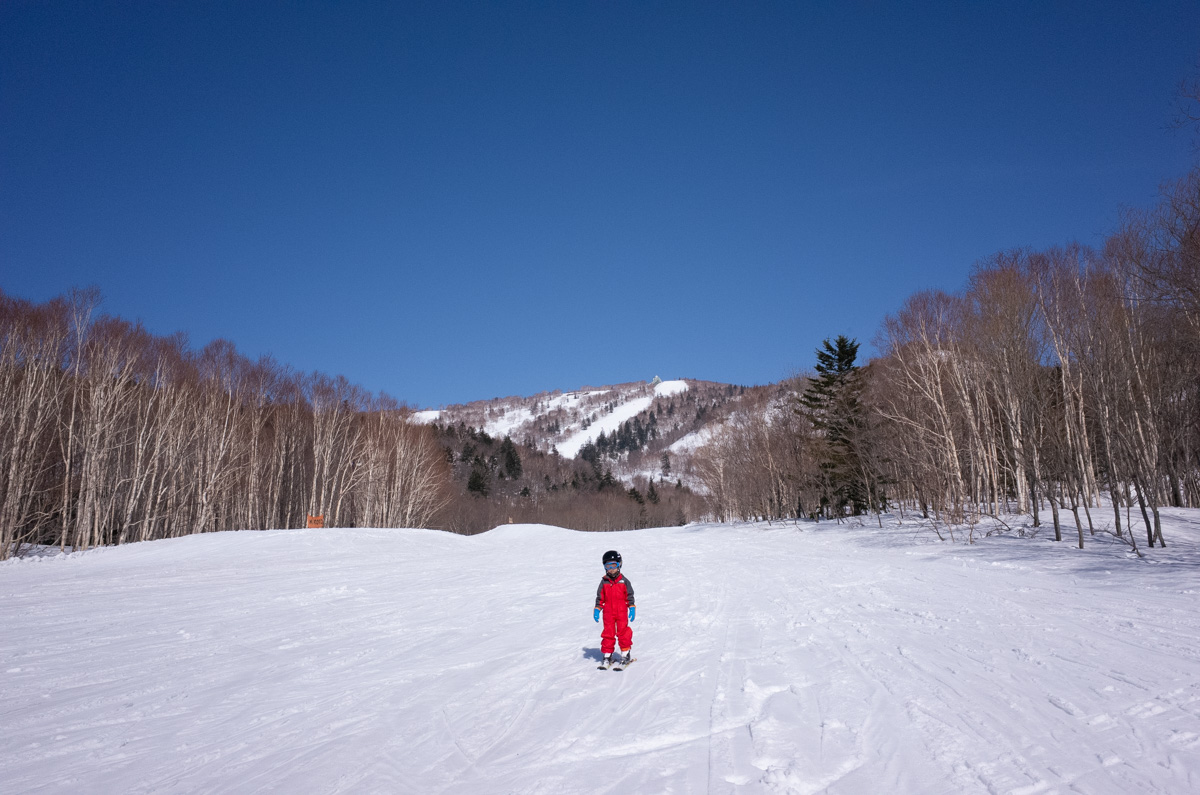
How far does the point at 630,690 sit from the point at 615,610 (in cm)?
103

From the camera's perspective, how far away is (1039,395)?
18.8 metres

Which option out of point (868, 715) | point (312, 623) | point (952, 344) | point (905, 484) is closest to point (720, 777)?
point (868, 715)

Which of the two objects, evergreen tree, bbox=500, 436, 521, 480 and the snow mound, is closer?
the snow mound

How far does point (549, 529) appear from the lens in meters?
48.2

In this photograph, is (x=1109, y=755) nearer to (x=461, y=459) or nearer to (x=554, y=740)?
(x=554, y=740)

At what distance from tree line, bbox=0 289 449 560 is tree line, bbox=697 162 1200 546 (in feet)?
101

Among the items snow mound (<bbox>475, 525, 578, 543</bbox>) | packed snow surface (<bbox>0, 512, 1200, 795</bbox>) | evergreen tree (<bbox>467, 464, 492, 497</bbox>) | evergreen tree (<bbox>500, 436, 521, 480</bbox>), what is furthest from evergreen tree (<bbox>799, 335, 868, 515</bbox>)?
evergreen tree (<bbox>500, 436, 521, 480</bbox>)

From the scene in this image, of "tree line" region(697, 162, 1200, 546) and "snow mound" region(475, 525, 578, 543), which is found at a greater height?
"tree line" region(697, 162, 1200, 546)

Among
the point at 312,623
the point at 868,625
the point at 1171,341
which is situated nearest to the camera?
the point at 868,625

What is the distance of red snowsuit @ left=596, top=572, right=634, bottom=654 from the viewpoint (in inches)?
258

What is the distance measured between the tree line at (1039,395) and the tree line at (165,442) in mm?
30828

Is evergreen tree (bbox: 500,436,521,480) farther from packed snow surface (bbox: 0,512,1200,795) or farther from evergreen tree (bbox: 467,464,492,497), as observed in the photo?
packed snow surface (bbox: 0,512,1200,795)

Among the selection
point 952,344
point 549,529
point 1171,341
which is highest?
point 952,344

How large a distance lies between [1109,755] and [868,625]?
438 centimetres
